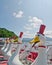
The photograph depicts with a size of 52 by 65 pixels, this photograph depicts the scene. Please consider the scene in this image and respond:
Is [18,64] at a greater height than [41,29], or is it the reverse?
[41,29]

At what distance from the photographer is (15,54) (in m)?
6.56

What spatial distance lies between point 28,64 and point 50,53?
2002mm

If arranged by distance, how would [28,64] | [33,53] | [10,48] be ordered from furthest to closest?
[10,48]
[33,53]
[28,64]

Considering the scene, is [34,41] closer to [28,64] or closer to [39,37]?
[39,37]

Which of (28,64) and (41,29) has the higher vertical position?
(41,29)

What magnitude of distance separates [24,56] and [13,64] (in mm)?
2046

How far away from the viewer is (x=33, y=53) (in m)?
8.84

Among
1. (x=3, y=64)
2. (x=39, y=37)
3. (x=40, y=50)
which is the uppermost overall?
(x=39, y=37)

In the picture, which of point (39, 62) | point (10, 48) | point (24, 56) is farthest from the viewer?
point (10, 48)

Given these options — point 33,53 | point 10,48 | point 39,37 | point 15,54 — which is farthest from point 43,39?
point 10,48

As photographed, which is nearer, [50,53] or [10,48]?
[50,53]

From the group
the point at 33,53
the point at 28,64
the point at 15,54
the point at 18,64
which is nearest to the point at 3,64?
the point at 33,53

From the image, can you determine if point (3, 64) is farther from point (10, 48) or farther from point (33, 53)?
point (10, 48)

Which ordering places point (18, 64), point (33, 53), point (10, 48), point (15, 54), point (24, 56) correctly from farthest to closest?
point (10, 48) < point (33, 53) < point (24, 56) < point (15, 54) < point (18, 64)
